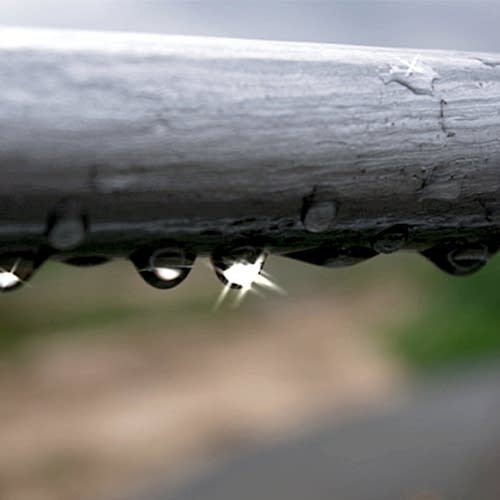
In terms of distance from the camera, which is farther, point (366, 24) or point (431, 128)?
point (366, 24)

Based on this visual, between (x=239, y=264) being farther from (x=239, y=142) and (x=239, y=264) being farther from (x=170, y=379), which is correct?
(x=170, y=379)

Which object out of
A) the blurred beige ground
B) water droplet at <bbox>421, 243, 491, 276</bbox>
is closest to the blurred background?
the blurred beige ground

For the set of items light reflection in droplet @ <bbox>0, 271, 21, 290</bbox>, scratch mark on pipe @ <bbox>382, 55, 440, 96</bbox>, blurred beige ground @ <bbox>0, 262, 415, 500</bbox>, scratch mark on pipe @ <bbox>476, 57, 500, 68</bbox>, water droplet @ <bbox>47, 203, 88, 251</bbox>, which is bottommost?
water droplet @ <bbox>47, 203, 88, 251</bbox>

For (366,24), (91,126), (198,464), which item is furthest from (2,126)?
(366,24)

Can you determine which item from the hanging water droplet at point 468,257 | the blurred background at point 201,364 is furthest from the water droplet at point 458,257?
the blurred background at point 201,364

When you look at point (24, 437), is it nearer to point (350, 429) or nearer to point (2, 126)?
point (350, 429)

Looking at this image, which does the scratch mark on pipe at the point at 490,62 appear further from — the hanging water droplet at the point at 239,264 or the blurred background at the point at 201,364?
the blurred background at the point at 201,364

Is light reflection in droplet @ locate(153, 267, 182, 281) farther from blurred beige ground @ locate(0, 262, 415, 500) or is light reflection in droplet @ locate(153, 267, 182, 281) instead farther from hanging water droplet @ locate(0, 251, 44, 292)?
blurred beige ground @ locate(0, 262, 415, 500)
